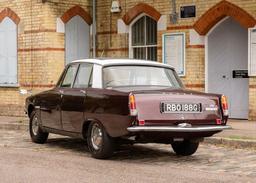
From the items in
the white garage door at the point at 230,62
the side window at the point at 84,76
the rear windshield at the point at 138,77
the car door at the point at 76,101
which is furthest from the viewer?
the white garage door at the point at 230,62

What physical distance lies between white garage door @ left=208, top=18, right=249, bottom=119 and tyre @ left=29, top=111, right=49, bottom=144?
6.45 meters

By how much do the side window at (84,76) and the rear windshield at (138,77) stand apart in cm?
41

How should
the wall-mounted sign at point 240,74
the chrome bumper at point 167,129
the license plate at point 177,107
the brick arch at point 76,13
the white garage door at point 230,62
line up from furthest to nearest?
the brick arch at point 76,13 < the white garage door at point 230,62 < the wall-mounted sign at point 240,74 < the license plate at point 177,107 < the chrome bumper at point 167,129

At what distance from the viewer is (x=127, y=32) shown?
2009cm

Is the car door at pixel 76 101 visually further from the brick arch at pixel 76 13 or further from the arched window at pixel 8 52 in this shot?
the arched window at pixel 8 52

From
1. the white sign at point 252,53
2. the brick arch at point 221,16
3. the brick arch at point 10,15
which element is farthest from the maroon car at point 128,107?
the brick arch at point 10,15

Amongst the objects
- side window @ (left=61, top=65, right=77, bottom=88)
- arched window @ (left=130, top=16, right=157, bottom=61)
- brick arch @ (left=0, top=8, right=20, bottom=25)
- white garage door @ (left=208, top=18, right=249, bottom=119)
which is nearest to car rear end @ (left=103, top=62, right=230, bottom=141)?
side window @ (left=61, top=65, right=77, bottom=88)

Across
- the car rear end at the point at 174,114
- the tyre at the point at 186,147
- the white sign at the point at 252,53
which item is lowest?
the tyre at the point at 186,147

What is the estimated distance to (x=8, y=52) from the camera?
20938 mm

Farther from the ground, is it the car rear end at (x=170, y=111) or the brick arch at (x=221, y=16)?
the brick arch at (x=221, y=16)

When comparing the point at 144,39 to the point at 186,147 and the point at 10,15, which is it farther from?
the point at 186,147

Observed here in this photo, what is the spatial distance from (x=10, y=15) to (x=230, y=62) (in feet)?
24.4

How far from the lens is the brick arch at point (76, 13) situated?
20.2m

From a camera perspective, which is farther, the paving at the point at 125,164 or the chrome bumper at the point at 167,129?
the chrome bumper at the point at 167,129
